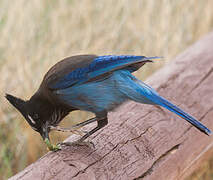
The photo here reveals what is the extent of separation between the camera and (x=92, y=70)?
2.21 metres

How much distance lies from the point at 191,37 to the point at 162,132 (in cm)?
245

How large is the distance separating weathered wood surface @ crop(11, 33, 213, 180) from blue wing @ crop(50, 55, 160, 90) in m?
0.22

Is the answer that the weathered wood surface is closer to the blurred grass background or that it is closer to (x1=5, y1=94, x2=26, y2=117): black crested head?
(x1=5, y1=94, x2=26, y2=117): black crested head

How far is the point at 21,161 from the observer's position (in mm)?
3271

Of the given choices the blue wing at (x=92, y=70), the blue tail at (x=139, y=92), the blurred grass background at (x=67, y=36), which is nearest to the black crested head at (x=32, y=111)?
the blue wing at (x=92, y=70)

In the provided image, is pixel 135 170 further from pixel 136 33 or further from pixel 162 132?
pixel 136 33

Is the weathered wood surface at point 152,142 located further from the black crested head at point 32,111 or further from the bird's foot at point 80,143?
the black crested head at point 32,111

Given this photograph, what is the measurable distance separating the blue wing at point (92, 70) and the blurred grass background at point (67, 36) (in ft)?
3.55

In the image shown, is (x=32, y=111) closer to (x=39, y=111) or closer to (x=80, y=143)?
(x=39, y=111)

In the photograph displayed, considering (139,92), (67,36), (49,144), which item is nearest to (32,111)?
(49,144)

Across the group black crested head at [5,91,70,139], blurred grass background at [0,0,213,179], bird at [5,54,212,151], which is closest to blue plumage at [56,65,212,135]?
bird at [5,54,212,151]

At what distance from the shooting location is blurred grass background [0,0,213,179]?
3.34m

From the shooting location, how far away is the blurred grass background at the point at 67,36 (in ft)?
11.0

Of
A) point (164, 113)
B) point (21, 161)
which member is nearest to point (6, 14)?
point (21, 161)
